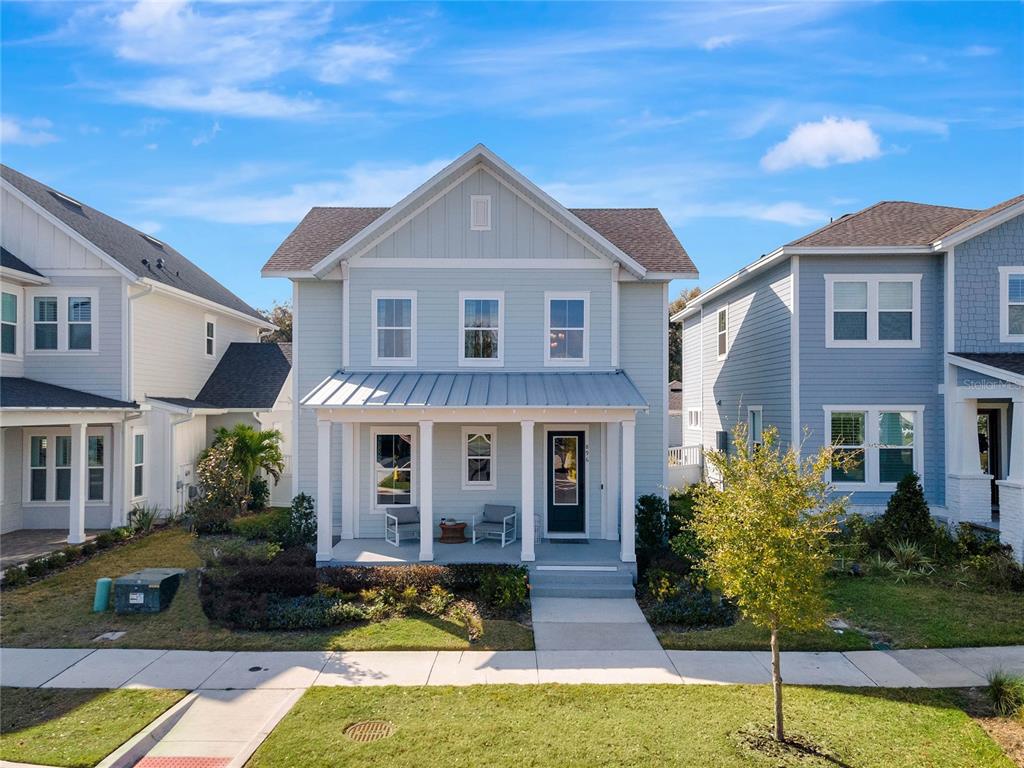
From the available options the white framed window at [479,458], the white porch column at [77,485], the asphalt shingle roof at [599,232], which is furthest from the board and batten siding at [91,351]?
the white framed window at [479,458]

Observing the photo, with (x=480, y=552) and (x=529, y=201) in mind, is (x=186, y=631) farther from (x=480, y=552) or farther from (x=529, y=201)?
(x=529, y=201)

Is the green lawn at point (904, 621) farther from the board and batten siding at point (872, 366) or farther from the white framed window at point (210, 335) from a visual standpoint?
the white framed window at point (210, 335)

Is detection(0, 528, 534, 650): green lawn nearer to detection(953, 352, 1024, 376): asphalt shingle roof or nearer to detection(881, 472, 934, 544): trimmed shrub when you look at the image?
detection(881, 472, 934, 544): trimmed shrub

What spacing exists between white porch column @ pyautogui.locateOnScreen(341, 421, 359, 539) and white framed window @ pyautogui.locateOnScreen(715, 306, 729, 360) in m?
12.1

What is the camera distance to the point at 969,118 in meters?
14.5

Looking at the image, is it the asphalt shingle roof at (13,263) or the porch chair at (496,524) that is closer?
the porch chair at (496,524)

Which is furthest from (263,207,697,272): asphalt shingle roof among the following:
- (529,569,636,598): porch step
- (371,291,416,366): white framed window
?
(529,569,636,598): porch step

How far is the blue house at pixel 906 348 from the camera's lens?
13.7 metres

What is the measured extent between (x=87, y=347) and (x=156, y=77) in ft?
22.5

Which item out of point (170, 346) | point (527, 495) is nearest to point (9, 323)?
point (170, 346)

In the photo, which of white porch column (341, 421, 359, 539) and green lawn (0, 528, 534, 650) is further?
white porch column (341, 421, 359, 539)

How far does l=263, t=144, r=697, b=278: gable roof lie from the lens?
12.8 m

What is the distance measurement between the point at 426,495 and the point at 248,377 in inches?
440

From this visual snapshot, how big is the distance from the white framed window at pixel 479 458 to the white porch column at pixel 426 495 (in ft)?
6.92
